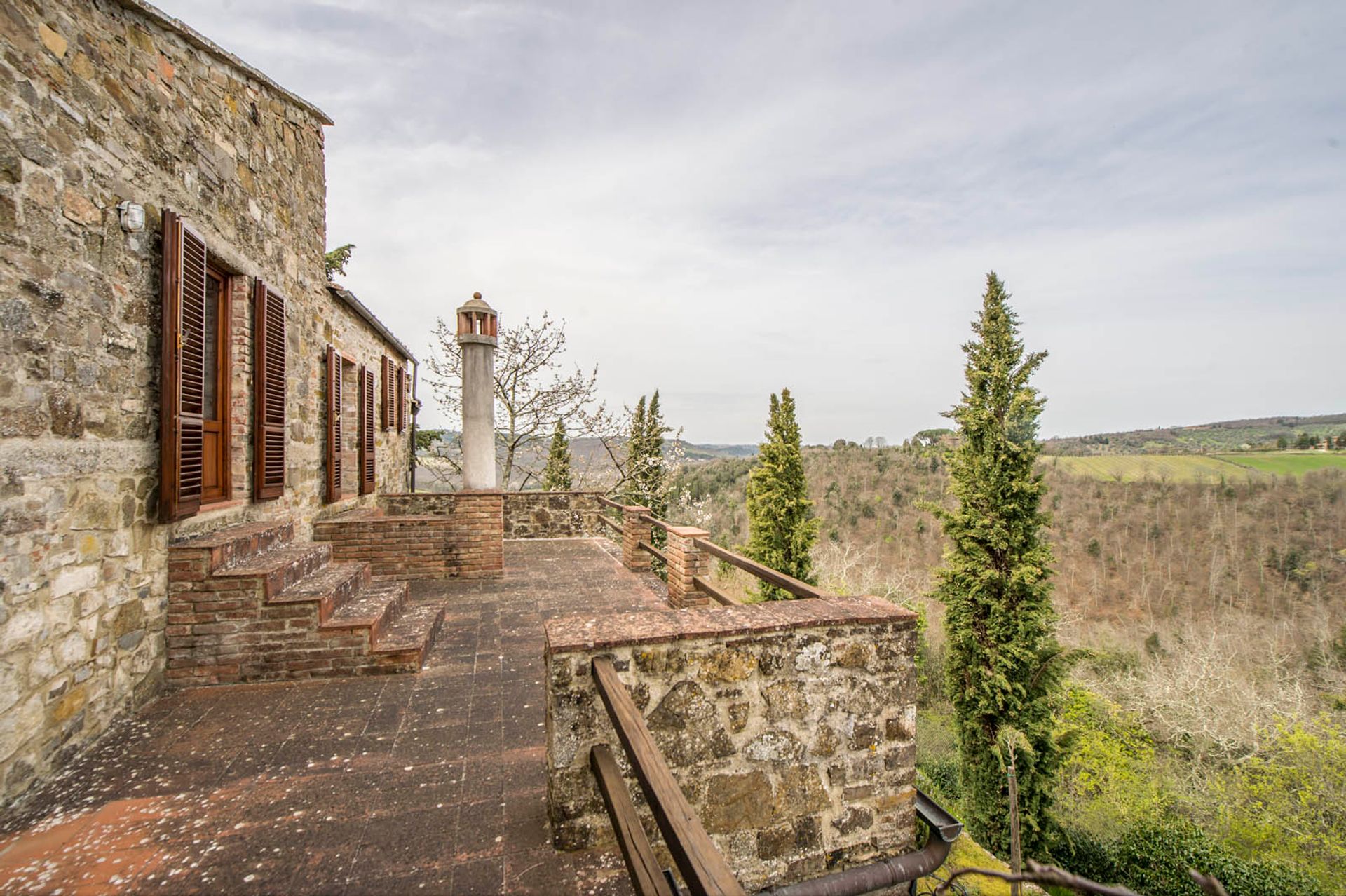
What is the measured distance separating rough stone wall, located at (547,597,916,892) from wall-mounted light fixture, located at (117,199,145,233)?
3.23 m

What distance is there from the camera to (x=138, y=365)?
3113 millimetres

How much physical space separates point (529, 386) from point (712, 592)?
11.3 meters

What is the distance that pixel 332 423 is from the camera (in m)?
6.40

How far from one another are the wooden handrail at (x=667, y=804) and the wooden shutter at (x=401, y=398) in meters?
10.2

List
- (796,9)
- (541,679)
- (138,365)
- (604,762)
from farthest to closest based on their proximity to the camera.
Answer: (796,9)
(541,679)
(138,365)
(604,762)

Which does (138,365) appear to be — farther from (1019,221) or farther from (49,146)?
(1019,221)

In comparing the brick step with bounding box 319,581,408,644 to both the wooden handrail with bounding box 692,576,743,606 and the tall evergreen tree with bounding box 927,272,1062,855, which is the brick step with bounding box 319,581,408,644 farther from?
the tall evergreen tree with bounding box 927,272,1062,855

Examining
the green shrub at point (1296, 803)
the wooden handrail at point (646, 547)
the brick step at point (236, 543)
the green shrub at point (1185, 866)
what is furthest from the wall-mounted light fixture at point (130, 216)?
the green shrub at point (1296, 803)

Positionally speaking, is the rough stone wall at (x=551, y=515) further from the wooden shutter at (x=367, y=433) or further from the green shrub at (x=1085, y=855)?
the green shrub at (x=1085, y=855)

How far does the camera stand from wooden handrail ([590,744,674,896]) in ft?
4.79

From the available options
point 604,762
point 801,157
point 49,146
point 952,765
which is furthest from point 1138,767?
point 49,146

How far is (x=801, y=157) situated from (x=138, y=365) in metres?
9.22

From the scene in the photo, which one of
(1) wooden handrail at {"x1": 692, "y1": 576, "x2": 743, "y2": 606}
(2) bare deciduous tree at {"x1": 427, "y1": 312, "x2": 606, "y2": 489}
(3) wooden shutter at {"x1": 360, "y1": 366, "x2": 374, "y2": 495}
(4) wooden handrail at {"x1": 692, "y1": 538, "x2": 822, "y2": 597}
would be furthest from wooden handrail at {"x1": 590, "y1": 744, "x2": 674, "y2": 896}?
(2) bare deciduous tree at {"x1": 427, "y1": 312, "x2": 606, "y2": 489}

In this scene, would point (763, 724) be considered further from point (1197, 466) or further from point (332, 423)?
point (1197, 466)
